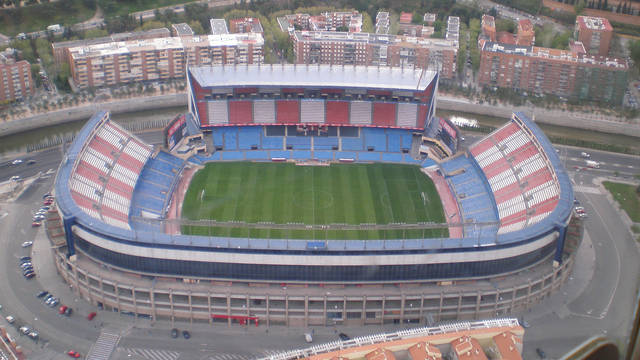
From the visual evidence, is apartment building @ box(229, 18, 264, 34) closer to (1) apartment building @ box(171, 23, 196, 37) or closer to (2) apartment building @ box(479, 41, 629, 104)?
(1) apartment building @ box(171, 23, 196, 37)

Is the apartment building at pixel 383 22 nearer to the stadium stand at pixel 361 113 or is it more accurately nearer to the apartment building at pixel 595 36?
the apartment building at pixel 595 36

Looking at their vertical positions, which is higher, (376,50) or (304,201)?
(376,50)

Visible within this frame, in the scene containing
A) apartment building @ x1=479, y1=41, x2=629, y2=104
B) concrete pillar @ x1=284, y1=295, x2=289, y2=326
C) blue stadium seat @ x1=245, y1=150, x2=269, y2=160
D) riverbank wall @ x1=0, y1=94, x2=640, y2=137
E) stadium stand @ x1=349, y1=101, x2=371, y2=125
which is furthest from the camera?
apartment building @ x1=479, y1=41, x2=629, y2=104

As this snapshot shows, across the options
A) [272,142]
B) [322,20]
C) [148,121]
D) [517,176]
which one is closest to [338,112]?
[272,142]

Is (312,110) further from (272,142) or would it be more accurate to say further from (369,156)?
(369,156)

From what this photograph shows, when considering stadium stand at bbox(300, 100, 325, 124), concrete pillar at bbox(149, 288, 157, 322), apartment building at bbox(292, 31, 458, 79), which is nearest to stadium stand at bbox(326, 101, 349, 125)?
stadium stand at bbox(300, 100, 325, 124)

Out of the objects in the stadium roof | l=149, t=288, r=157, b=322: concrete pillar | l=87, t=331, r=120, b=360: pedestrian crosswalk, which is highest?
the stadium roof

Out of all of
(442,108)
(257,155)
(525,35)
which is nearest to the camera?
(257,155)
